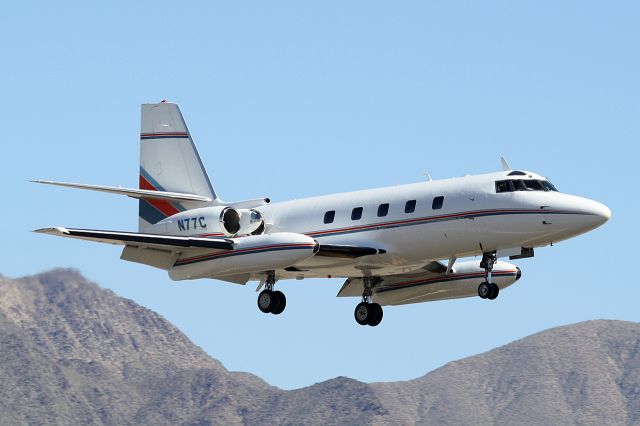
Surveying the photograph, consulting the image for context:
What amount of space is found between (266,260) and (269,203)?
214 inches

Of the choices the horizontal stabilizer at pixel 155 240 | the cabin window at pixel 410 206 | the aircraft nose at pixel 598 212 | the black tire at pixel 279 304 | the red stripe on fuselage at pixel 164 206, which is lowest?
the black tire at pixel 279 304

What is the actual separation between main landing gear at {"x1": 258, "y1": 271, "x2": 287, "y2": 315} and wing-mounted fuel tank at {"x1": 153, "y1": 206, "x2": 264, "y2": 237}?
72.5 inches

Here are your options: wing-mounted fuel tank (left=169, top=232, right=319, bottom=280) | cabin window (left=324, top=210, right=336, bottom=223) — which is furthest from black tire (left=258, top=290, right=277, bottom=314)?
cabin window (left=324, top=210, right=336, bottom=223)

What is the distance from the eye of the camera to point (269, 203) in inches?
1834

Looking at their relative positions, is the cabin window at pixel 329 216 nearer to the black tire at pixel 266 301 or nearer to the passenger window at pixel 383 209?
the passenger window at pixel 383 209

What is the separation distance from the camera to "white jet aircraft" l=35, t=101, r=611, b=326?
40531 millimetres

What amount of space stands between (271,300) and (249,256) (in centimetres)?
266

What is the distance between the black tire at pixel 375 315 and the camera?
46656 mm

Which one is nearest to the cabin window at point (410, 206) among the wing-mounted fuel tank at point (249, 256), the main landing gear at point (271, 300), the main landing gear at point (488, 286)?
the main landing gear at point (488, 286)

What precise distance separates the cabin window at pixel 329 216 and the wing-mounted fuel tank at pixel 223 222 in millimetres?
2358

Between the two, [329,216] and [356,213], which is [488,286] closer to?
[356,213]

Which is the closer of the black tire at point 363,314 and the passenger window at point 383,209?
the passenger window at point 383,209

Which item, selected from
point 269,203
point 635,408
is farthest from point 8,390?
point 269,203

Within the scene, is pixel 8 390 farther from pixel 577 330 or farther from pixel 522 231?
pixel 522 231
